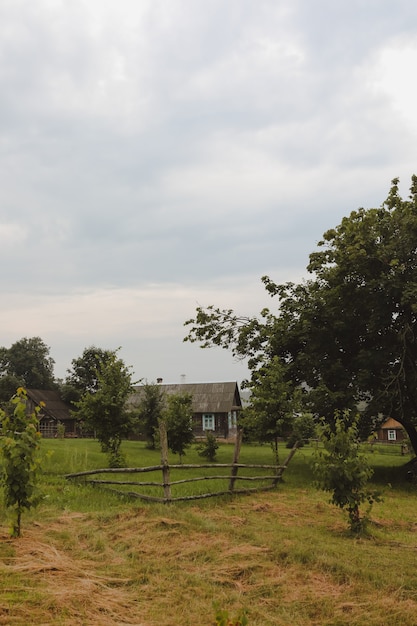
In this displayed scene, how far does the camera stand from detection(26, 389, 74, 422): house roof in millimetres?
43562

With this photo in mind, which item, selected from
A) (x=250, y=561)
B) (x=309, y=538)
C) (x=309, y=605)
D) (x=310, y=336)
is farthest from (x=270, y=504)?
(x=310, y=336)

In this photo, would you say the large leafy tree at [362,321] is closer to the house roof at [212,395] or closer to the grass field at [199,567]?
the grass field at [199,567]

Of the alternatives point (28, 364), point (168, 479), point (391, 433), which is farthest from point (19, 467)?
point (28, 364)

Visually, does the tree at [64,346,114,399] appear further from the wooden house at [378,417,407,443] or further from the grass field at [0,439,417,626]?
the grass field at [0,439,417,626]

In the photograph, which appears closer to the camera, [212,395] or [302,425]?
[302,425]

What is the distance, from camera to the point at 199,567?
6668mm

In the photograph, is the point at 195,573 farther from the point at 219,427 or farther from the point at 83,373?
the point at 83,373

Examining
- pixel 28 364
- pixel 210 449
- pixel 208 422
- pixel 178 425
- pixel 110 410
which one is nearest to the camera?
pixel 110 410

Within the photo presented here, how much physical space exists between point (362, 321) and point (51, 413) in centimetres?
3322

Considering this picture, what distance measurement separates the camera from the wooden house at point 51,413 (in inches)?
1711

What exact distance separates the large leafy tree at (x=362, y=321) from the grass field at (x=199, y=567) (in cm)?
708

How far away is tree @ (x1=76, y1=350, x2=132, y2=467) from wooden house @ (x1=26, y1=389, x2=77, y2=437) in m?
24.8

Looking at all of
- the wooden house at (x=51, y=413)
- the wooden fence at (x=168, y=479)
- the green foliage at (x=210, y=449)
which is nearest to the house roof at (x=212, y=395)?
the wooden house at (x=51, y=413)

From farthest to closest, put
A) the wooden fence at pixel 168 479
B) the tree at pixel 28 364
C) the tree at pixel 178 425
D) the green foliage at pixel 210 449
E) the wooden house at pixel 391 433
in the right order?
the tree at pixel 28 364, the wooden house at pixel 391 433, the green foliage at pixel 210 449, the tree at pixel 178 425, the wooden fence at pixel 168 479
